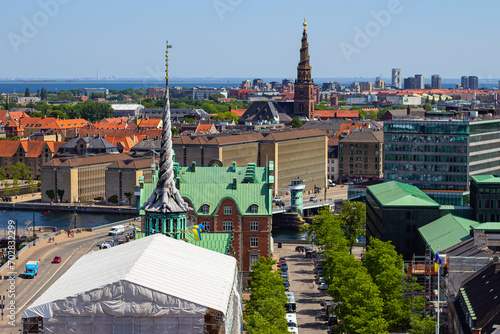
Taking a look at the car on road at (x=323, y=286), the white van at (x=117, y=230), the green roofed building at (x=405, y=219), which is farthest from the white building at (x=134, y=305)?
the white van at (x=117, y=230)

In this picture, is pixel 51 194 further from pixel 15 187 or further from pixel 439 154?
pixel 439 154

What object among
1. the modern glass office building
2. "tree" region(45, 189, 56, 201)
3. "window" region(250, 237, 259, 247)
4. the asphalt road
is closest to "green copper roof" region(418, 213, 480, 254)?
"window" region(250, 237, 259, 247)

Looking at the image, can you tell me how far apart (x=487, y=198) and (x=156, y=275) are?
5530 cm

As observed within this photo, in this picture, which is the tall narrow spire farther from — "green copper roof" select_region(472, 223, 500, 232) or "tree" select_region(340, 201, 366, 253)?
"tree" select_region(340, 201, 366, 253)

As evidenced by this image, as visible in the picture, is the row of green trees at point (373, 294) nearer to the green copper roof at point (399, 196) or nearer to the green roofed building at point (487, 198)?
the green copper roof at point (399, 196)

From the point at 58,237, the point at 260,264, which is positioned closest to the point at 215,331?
the point at 260,264

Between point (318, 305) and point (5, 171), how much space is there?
121 m

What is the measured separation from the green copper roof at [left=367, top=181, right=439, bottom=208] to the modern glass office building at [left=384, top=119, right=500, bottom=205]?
5677 mm

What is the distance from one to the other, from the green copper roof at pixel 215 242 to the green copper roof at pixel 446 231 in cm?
1647

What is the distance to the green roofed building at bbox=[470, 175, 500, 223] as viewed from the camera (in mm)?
86750

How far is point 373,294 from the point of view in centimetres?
6059

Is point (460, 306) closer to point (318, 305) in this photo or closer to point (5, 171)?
point (318, 305)

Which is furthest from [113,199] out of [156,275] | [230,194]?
[156,275]

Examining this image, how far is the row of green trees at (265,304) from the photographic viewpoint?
53.2 m
